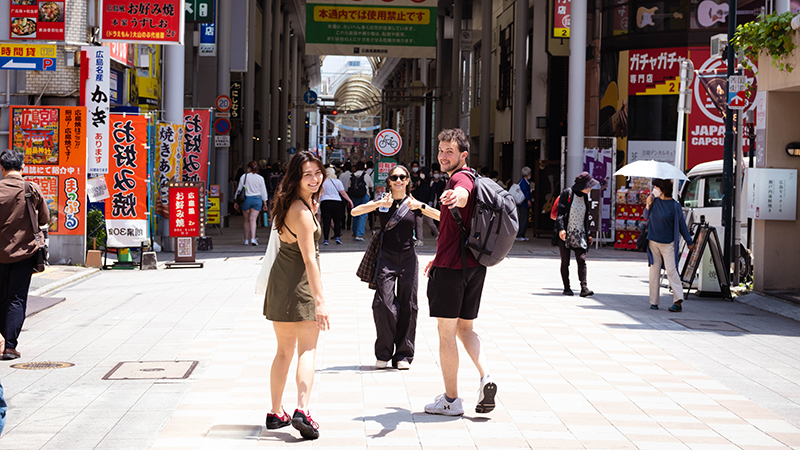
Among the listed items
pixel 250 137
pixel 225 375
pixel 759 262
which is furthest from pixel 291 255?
pixel 250 137

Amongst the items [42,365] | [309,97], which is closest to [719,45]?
[42,365]

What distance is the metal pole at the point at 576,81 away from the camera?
71.4 ft

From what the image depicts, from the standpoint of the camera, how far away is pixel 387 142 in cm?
2180

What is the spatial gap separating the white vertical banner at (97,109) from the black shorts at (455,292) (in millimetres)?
10244

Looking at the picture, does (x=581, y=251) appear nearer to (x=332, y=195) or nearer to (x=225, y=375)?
(x=225, y=375)

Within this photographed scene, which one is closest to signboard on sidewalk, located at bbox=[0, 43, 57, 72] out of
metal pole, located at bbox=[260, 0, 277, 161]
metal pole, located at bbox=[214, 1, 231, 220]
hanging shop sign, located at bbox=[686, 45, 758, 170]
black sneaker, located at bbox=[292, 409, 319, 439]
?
black sneaker, located at bbox=[292, 409, 319, 439]

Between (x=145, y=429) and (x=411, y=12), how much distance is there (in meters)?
24.1

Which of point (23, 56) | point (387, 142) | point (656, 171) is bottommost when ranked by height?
point (656, 171)

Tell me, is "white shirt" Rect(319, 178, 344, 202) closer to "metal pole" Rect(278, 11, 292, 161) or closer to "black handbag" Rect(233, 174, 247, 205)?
"black handbag" Rect(233, 174, 247, 205)

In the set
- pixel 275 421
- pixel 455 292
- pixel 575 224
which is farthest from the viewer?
pixel 575 224

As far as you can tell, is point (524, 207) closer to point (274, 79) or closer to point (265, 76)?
point (265, 76)

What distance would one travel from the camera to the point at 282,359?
5375 millimetres

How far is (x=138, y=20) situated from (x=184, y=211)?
128 inches

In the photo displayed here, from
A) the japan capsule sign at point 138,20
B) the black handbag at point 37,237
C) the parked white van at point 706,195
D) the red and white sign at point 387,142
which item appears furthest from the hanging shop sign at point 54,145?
the parked white van at point 706,195
